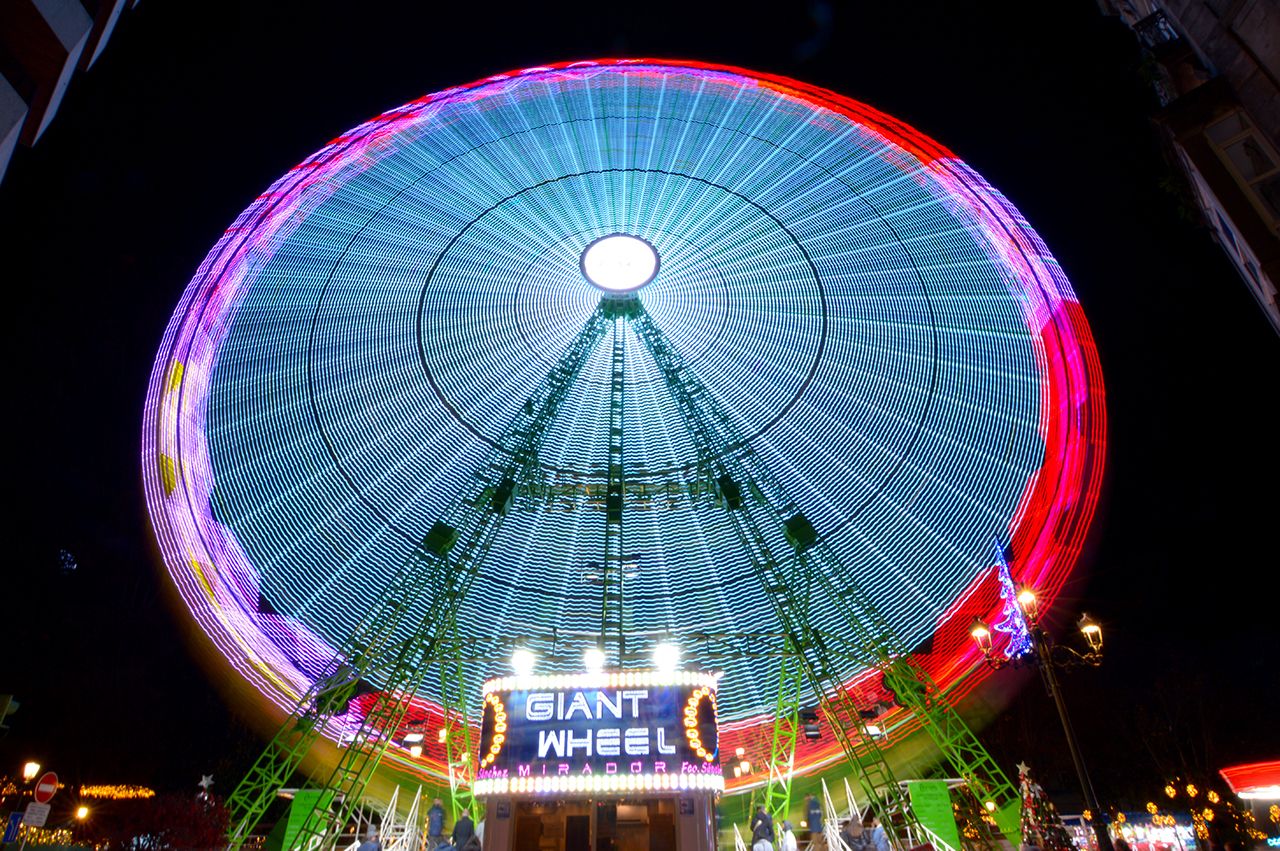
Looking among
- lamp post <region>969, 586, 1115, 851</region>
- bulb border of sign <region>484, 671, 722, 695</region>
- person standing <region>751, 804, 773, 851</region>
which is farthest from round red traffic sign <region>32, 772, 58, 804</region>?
lamp post <region>969, 586, 1115, 851</region>

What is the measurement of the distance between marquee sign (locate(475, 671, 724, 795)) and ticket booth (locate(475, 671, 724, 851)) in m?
0.01

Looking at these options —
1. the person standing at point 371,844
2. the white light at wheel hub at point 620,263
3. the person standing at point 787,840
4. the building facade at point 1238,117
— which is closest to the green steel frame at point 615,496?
A: the white light at wheel hub at point 620,263

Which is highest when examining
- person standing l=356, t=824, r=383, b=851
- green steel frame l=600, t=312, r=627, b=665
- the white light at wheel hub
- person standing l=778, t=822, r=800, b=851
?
the white light at wheel hub

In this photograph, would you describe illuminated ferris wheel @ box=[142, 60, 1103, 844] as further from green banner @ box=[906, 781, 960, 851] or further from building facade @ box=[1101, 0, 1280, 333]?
building facade @ box=[1101, 0, 1280, 333]

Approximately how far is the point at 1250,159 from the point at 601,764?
41.8 feet

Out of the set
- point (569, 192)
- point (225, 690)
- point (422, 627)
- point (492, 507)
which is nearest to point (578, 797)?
point (422, 627)

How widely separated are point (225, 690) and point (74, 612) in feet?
23.8

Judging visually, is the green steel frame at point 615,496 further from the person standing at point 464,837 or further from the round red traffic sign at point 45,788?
the round red traffic sign at point 45,788

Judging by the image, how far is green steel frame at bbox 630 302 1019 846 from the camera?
1445 cm

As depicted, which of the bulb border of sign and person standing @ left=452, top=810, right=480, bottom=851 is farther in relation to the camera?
the bulb border of sign

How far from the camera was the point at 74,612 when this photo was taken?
83.8 feet

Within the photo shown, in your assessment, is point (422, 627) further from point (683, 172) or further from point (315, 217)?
point (683, 172)

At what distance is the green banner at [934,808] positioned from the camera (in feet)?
42.5

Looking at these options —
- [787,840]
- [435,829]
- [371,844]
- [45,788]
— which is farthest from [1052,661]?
[45,788]
